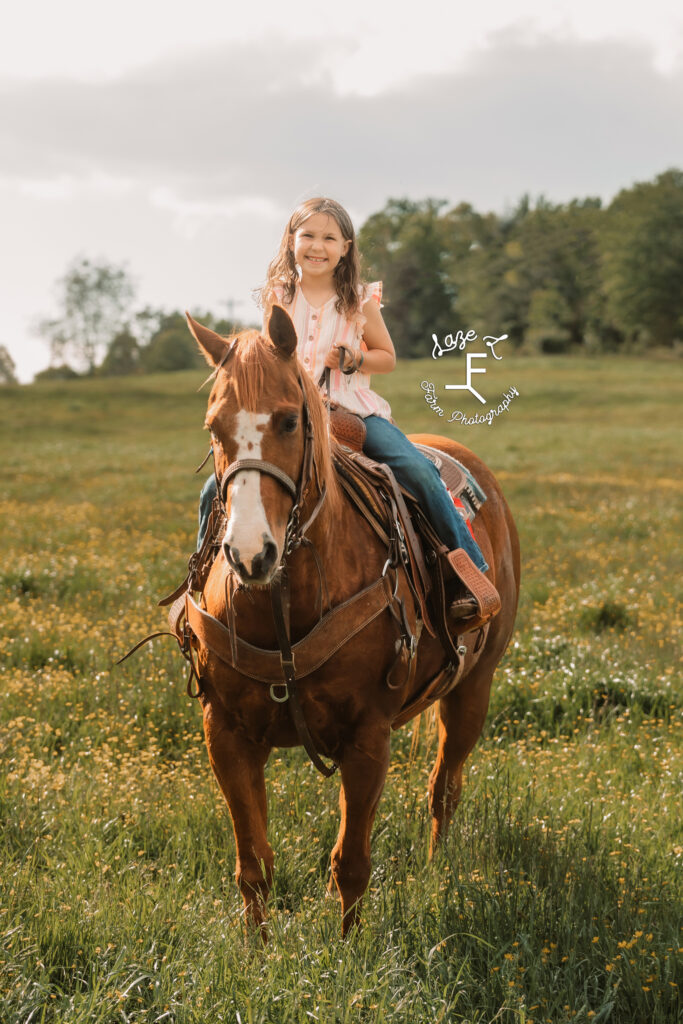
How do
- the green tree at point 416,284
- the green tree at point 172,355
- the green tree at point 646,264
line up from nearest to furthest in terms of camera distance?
the green tree at point 416,284
the green tree at point 646,264
the green tree at point 172,355

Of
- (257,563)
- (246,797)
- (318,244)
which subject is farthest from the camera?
(318,244)

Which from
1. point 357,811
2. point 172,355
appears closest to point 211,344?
point 357,811

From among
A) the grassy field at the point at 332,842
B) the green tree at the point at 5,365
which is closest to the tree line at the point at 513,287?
the green tree at the point at 5,365

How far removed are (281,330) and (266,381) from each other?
24 centimetres

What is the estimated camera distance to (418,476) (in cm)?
444

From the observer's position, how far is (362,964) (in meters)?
3.33

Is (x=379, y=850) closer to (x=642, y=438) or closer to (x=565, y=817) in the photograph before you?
(x=565, y=817)

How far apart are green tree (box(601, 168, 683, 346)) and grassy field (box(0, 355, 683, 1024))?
72.8 m

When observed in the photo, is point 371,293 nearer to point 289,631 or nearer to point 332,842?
point 289,631

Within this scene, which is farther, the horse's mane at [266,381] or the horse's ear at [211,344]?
the horse's ear at [211,344]

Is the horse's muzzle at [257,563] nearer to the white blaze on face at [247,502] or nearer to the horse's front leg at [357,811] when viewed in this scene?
the white blaze on face at [247,502]

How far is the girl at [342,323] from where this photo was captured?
4379 millimetres

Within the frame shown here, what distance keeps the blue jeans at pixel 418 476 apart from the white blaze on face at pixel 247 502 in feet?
5.20

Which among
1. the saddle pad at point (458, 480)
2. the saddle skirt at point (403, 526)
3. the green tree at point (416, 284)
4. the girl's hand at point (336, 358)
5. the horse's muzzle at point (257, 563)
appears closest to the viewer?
the horse's muzzle at point (257, 563)
